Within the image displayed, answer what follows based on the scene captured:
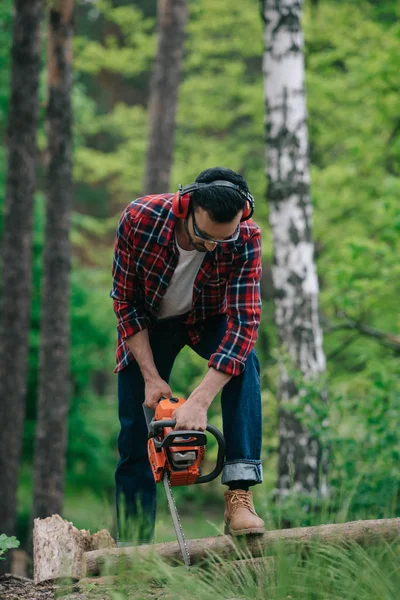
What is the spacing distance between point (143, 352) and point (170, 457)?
60 centimetres

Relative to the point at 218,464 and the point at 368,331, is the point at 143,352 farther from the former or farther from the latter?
the point at 368,331

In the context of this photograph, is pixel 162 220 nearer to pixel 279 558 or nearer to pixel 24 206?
pixel 279 558

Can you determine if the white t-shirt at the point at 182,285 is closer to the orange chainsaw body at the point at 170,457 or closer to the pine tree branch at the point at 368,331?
the orange chainsaw body at the point at 170,457

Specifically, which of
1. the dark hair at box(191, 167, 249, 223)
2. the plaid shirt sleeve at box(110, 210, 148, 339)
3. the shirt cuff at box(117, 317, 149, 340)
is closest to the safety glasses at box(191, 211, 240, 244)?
the dark hair at box(191, 167, 249, 223)

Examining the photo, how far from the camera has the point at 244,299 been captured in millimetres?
3771

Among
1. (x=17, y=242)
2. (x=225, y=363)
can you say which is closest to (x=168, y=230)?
(x=225, y=363)

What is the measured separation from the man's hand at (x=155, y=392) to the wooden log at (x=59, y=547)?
71 centimetres

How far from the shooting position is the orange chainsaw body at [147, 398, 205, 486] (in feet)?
11.4

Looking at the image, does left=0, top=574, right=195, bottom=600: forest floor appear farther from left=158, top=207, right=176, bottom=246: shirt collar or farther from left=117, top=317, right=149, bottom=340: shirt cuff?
left=158, top=207, right=176, bottom=246: shirt collar

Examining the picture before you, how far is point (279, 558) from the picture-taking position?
298 cm

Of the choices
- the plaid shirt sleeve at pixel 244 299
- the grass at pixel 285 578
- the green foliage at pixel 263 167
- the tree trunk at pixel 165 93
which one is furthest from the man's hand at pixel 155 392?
the tree trunk at pixel 165 93

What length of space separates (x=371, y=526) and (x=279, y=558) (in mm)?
630

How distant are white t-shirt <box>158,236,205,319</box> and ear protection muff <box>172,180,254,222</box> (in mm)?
215

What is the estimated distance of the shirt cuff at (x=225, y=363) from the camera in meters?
3.62
